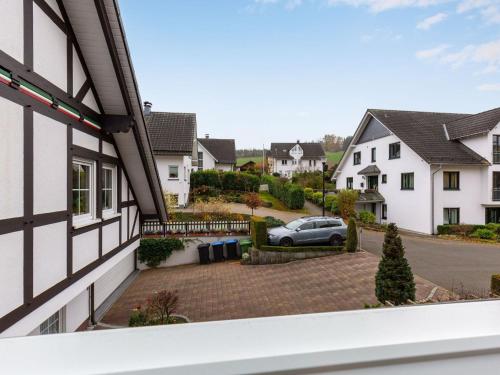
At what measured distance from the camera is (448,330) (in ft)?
2.27

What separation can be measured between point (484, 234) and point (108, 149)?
1699cm

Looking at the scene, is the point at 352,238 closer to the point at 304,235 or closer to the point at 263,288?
the point at 304,235

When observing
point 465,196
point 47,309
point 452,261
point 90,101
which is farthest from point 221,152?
point 47,309

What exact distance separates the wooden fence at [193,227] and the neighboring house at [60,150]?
530 cm

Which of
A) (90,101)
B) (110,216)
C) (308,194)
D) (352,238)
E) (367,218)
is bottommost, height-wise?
(367,218)

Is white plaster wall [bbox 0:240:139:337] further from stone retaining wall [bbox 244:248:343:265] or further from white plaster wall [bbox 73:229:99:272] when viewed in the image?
stone retaining wall [bbox 244:248:343:265]

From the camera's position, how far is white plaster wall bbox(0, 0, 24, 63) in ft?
8.04

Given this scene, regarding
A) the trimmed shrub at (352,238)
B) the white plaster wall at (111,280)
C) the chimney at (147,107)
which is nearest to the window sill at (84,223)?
the white plaster wall at (111,280)

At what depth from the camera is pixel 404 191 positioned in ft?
54.7

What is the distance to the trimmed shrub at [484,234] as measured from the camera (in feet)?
45.1

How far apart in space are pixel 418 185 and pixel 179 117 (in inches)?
588

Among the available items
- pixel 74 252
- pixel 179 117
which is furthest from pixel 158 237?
pixel 179 117

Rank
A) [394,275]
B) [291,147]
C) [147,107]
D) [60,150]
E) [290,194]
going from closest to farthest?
[60,150]
[394,275]
[147,107]
[290,194]
[291,147]

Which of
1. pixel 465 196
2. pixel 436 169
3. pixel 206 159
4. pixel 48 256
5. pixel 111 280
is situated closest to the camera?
pixel 48 256
